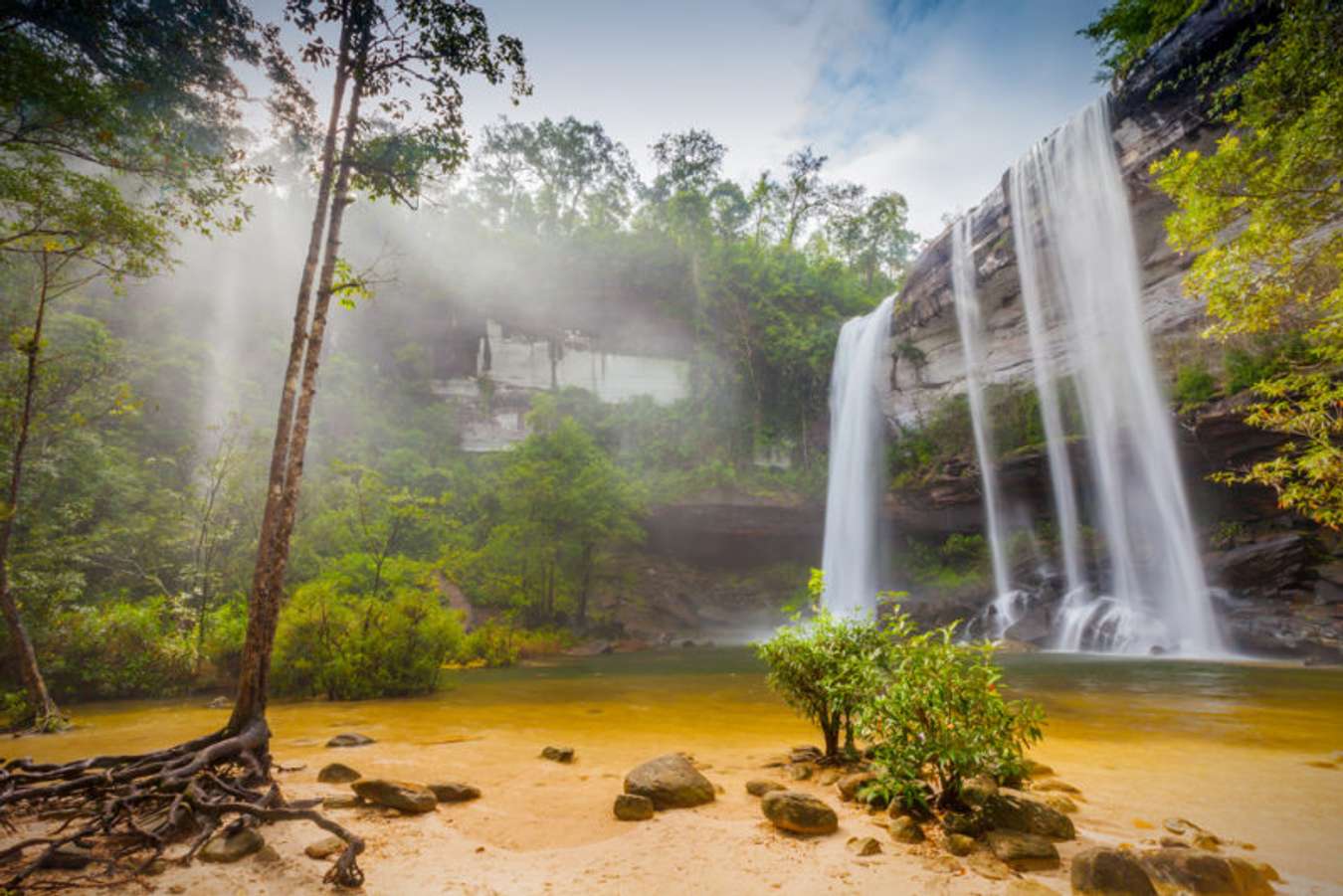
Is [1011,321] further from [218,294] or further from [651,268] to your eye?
[218,294]

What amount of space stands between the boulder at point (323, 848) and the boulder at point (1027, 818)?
152 inches

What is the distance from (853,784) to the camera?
13.7 ft

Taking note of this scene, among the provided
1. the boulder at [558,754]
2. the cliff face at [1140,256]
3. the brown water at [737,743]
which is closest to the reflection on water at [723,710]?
the brown water at [737,743]

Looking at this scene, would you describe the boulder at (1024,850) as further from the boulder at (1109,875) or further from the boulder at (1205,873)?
the boulder at (1205,873)

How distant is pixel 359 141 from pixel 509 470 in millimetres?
17661

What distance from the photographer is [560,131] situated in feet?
130

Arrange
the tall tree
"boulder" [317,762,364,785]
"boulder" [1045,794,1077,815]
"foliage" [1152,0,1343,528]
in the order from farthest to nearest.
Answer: the tall tree → "foliage" [1152,0,1343,528] → "boulder" [317,762,364,785] → "boulder" [1045,794,1077,815]

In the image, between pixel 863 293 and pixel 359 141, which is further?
pixel 863 293

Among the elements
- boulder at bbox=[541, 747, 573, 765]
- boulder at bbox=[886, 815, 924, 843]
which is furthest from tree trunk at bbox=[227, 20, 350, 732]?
boulder at bbox=[886, 815, 924, 843]

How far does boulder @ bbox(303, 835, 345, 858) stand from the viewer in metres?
3.27

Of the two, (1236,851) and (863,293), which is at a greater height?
(863,293)

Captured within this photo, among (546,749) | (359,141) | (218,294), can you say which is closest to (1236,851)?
(546,749)

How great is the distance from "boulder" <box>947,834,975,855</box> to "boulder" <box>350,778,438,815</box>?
3.48 meters

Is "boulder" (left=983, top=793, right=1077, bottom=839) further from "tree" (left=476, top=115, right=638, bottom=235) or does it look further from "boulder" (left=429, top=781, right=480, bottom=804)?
"tree" (left=476, top=115, right=638, bottom=235)
